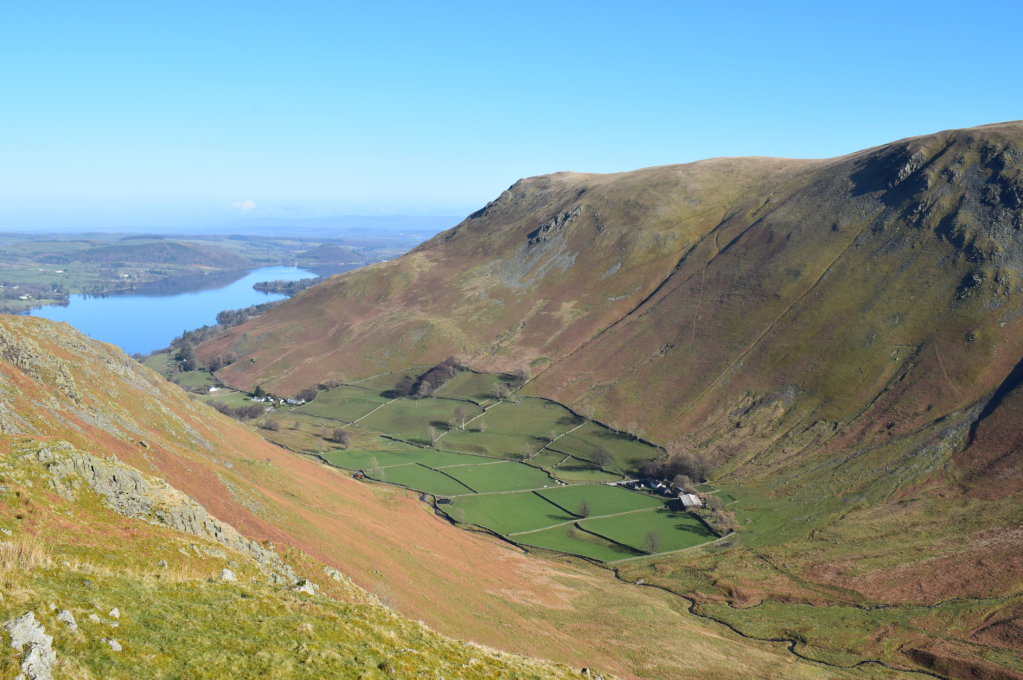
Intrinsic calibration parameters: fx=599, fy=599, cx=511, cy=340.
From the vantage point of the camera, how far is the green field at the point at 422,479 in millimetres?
103125

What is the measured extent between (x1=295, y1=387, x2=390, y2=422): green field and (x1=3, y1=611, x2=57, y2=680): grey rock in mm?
139760

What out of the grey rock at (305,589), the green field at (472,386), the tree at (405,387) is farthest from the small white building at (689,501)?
the tree at (405,387)

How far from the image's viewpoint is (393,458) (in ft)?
395

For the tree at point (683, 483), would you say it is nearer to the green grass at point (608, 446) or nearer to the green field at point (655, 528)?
the green field at point (655, 528)

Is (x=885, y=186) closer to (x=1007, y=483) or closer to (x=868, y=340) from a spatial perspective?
(x=868, y=340)

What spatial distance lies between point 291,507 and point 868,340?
112 metres

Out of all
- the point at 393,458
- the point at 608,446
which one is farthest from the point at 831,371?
the point at 393,458

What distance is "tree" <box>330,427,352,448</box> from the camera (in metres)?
131

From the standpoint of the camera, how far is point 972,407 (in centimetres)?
9750

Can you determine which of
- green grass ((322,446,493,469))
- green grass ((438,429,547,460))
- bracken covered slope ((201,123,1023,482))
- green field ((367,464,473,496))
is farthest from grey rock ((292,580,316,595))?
green grass ((438,429,547,460))

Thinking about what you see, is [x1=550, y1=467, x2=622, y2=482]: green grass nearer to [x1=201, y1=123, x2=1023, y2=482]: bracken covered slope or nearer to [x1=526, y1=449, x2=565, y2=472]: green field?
[x1=526, y1=449, x2=565, y2=472]: green field

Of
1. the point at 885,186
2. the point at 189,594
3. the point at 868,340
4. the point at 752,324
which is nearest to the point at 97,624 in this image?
the point at 189,594

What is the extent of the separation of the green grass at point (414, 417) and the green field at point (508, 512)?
125 ft

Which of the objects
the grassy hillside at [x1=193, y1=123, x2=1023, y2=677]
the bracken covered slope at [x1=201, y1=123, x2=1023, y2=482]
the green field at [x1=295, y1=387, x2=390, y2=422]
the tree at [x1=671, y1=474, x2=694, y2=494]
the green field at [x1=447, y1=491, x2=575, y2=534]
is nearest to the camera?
the grassy hillside at [x1=193, y1=123, x2=1023, y2=677]
